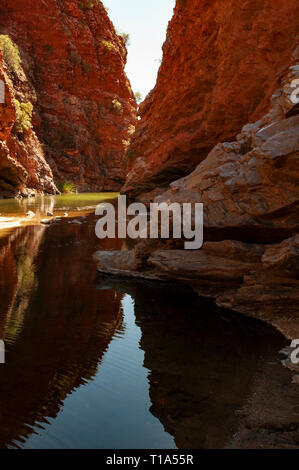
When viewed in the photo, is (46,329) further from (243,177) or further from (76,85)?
(76,85)

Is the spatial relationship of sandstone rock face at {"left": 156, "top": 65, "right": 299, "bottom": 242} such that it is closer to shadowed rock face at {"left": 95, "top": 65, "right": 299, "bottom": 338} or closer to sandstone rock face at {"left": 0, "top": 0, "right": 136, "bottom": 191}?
shadowed rock face at {"left": 95, "top": 65, "right": 299, "bottom": 338}

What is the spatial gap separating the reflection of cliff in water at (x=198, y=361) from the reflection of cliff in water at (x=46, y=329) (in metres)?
0.75

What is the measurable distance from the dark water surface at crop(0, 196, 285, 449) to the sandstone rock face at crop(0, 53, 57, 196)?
75.8 ft

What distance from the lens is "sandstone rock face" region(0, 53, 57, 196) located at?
2858cm

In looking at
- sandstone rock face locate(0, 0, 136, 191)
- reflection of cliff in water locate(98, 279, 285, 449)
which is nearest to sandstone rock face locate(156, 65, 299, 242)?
reflection of cliff in water locate(98, 279, 285, 449)

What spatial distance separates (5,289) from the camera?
786 cm

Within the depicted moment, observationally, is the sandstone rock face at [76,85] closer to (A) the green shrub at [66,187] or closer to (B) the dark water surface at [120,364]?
(A) the green shrub at [66,187]

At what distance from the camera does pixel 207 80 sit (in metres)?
17.0

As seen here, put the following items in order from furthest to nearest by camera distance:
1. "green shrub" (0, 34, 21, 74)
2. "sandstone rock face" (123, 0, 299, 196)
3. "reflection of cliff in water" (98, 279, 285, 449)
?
1. "green shrub" (0, 34, 21, 74)
2. "sandstone rock face" (123, 0, 299, 196)
3. "reflection of cliff in water" (98, 279, 285, 449)

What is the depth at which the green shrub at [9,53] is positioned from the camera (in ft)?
118

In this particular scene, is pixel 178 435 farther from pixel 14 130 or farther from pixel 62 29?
pixel 62 29

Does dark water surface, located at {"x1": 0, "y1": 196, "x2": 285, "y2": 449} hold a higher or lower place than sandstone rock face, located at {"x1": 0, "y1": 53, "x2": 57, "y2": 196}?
lower

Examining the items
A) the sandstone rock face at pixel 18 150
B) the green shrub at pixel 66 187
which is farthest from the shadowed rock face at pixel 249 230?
the green shrub at pixel 66 187

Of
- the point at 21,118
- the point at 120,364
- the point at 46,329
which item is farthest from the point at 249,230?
the point at 21,118
